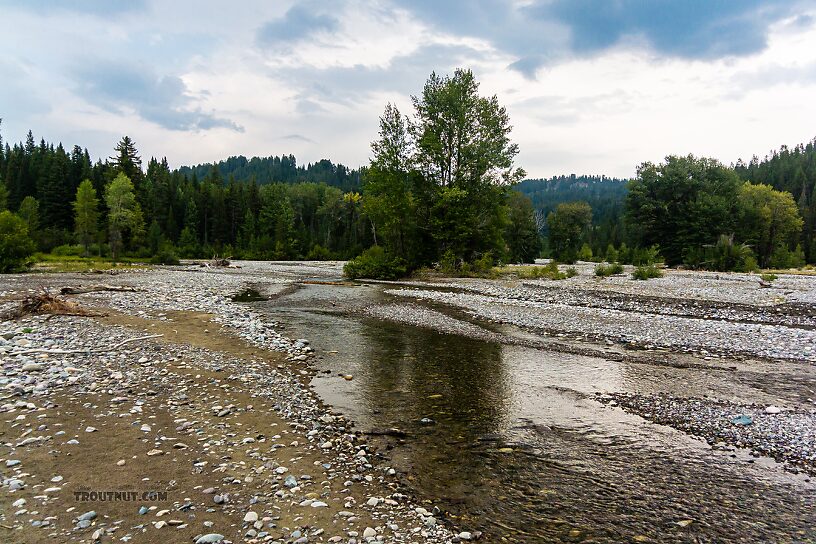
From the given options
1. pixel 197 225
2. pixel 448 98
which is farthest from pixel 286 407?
pixel 197 225

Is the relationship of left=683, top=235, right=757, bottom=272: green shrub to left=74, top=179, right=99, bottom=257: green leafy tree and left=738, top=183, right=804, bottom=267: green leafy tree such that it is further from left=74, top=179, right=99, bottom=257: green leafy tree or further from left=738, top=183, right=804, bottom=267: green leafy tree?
left=74, top=179, right=99, bottom=257: green leafy tree

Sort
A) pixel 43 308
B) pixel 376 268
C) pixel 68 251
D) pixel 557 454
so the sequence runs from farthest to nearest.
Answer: pixel 68 251, pixel 376 268, pixel 43 308, pixel 557 454

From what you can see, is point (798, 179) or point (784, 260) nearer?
point (784, 260)

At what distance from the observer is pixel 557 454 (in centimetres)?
701

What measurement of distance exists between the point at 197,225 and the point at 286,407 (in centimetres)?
10621

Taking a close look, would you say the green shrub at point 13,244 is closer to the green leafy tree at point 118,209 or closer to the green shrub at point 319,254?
the green leafy tree at point 118,209

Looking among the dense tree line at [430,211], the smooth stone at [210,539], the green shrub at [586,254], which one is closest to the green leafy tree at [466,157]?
the dense tree line at [430,211]

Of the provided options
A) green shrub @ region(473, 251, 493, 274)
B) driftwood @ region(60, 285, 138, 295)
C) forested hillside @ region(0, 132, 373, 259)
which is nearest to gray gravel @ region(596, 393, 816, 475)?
driftwood @ region(60, 285, 138, 295)

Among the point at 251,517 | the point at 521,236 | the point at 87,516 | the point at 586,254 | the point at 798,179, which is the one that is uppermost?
the point at 798,179

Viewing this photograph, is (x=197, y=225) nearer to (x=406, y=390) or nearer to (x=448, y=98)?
(x=448, y=98)

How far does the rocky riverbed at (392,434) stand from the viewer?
504 cm

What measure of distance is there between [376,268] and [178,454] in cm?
3490

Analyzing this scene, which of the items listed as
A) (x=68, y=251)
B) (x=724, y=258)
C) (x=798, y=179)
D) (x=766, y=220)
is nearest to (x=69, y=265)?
(x=68, y=251)

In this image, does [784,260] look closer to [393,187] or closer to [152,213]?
[393,187]
